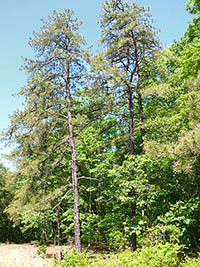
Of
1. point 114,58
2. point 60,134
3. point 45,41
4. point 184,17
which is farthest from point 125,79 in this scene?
point 184,17

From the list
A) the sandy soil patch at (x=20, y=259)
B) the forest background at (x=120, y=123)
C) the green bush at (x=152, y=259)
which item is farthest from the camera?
the sandy soil patch at (x=20, y=259)

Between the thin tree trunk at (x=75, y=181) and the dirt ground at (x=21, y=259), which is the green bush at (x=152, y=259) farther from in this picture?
the dirt ground at (x=21, y=259)

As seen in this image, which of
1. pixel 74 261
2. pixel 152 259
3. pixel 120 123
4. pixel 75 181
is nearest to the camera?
pixel 74 261

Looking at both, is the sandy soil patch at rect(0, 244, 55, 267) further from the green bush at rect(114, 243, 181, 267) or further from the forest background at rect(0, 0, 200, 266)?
the green bush at rect(114, 243, 181, 267)

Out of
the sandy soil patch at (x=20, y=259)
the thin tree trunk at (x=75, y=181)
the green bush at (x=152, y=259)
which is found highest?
the thin tree trunk at (x=75, y=181)

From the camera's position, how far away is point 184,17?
12.1 metres

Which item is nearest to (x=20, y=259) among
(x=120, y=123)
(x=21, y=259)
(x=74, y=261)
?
(x=21, y=259)

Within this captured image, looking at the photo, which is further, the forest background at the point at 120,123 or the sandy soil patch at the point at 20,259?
the sandy soil patch at the point at 20,259

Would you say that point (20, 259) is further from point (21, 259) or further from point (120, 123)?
point (120, 123)

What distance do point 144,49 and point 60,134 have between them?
223 inches

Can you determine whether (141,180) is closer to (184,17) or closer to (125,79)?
(125,79)

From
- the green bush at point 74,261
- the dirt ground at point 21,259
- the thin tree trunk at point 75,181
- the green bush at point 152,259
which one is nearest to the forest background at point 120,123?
the thin tree trunk at point 75,181

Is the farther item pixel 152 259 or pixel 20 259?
pixel 20 259

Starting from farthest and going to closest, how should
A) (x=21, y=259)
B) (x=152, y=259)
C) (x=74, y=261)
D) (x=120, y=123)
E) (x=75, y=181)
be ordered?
(x=120, y=123), (x=21, y=259), (x=75, y=181), (x=152, y=259), (x=74, y=261)
